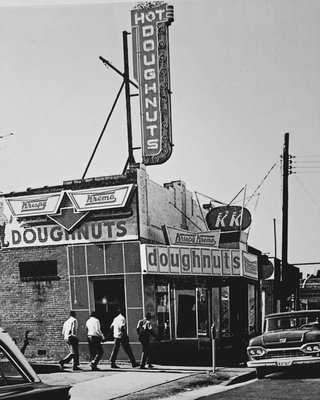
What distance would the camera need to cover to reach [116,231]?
17.5 metres

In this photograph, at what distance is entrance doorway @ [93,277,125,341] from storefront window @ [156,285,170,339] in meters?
1.28

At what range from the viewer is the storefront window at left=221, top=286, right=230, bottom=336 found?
76.3ft

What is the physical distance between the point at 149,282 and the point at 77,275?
2252 millimetres

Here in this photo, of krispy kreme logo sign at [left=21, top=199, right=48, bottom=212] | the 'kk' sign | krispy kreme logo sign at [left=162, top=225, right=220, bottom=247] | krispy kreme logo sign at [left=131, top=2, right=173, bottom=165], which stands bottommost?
krispy kreme logo sign at [left=162, top=225, right=220, bottom=247]

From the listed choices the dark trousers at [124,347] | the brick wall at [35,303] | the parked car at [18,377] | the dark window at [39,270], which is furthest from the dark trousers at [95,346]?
the parked car at [18,377]

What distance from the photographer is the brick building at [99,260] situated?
1727cm

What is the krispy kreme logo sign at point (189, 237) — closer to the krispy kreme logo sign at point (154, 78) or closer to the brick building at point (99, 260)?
the brick building at point (99, 260)

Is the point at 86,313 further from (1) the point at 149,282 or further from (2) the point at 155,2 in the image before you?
(2) the point at 155,2

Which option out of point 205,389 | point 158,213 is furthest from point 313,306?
point 205,389

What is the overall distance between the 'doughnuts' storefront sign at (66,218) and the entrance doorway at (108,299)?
53.7 inches

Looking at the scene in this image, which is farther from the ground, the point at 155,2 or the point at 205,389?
the point at 155,2

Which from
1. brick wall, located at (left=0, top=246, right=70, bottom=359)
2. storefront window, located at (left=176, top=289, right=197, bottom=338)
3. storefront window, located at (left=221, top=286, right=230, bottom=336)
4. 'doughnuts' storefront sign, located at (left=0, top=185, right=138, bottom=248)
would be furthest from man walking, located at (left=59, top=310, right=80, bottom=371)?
storefront window, located at (left=221, top=286, right=230, bottom=336)

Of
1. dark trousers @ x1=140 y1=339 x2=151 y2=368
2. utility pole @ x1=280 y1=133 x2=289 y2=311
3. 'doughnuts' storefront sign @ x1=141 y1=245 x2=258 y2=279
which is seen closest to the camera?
dark trousers @ x1=140 y1=339 x2=151 y2=368

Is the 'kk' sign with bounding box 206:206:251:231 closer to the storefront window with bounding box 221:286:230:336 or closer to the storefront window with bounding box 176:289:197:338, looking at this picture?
the storefront window with bounding box 176:289:197:338
